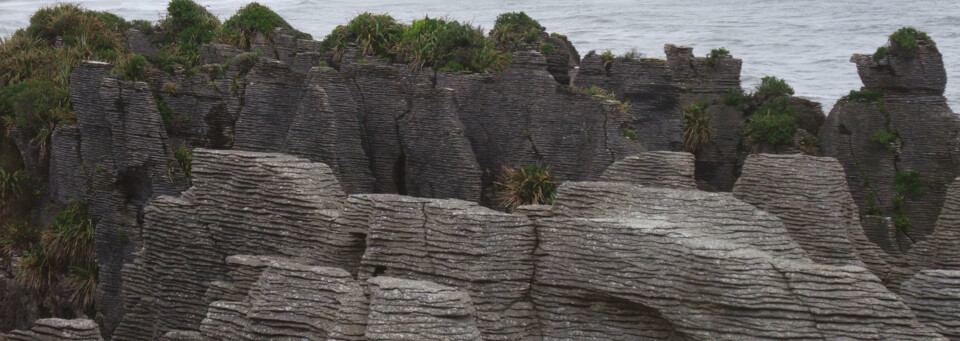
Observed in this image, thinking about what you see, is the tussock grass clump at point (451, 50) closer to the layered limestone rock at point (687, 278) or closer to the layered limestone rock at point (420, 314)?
the layered limestone rock at point (687, 278)

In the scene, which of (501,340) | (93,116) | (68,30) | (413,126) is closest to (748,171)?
(501,340)

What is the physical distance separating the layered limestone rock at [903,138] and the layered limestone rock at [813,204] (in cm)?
1223

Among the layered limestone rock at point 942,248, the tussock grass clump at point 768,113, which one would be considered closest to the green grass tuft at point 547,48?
the tussock grass clump at point 768,113

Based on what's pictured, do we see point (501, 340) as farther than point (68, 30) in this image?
No

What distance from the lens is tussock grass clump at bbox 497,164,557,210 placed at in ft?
76.7

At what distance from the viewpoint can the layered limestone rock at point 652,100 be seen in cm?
2809

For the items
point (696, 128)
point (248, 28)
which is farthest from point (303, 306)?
point (248, 28)

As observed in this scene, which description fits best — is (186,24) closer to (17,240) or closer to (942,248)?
(17,240)

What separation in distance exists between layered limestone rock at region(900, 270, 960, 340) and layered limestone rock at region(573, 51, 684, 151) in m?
15.8

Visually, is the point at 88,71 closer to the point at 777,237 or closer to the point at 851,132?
the point at 777,237

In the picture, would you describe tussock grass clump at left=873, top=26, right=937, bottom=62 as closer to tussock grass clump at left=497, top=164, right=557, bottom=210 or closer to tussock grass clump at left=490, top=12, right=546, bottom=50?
tussock grass clump at left=490, top=12, right=546, bottom=50

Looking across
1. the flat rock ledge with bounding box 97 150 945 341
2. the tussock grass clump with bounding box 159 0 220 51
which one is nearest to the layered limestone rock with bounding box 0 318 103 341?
the flat rock ledge with bounding box 97 150 945 341

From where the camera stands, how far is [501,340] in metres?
12.9

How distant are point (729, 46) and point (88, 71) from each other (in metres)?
44.5
